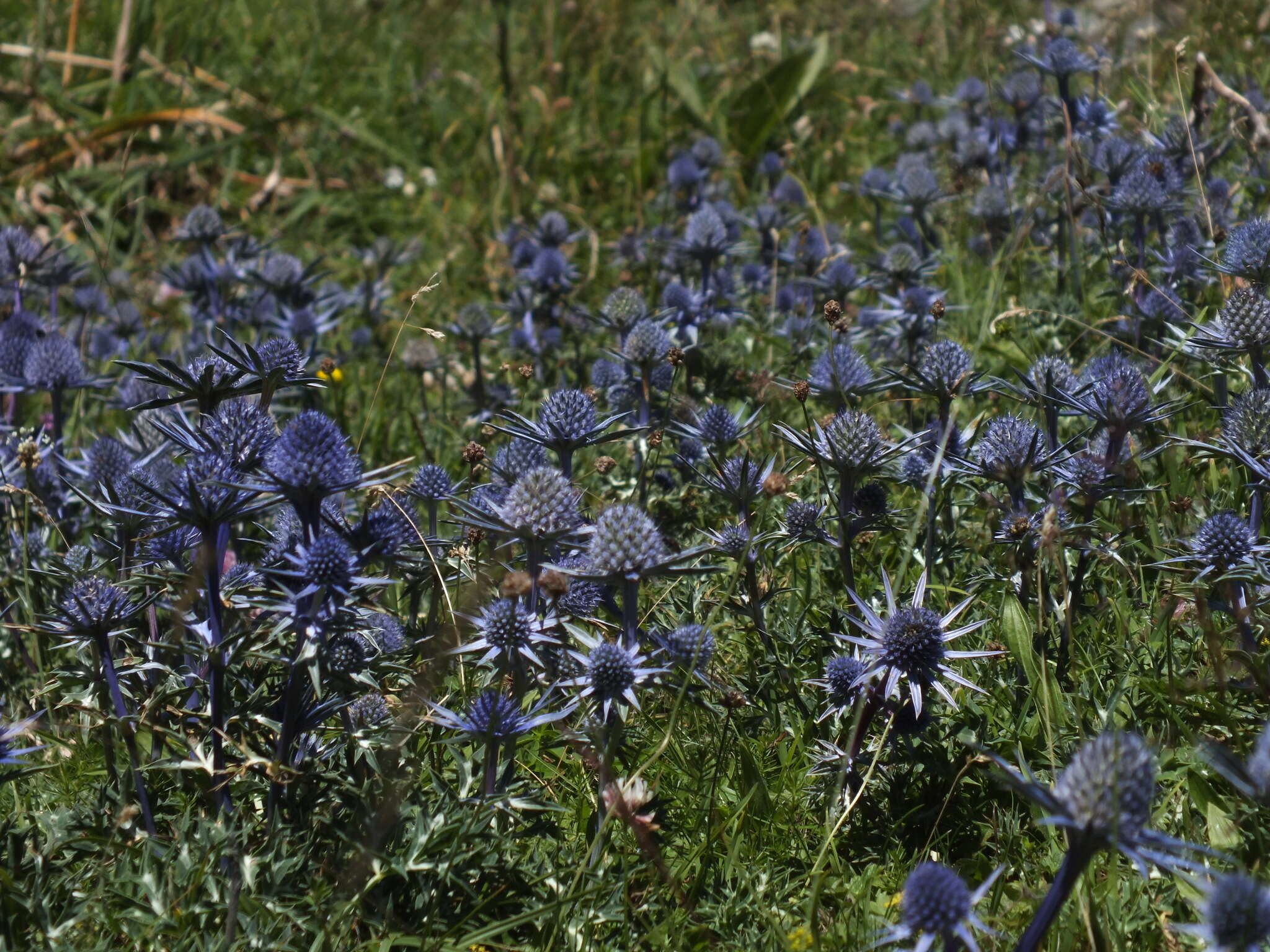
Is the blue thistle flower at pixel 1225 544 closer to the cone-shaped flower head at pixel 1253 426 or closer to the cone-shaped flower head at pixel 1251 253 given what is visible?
the cone-shaped flower head at pixel 1253 426

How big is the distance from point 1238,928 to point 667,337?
2.25 metres

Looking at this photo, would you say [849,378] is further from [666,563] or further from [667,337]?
[666,563]

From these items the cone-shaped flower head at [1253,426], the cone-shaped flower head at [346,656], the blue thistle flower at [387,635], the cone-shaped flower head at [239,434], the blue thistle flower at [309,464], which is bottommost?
the blue thistle flower at [387,635]

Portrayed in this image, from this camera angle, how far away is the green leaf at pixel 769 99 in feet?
19.3

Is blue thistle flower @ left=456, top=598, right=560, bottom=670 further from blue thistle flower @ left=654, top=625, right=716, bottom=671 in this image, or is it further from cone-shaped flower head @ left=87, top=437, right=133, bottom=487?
cone-shaped flower head @ left=87, top=437, right=133, bottom=487

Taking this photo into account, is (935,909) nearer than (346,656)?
Yes

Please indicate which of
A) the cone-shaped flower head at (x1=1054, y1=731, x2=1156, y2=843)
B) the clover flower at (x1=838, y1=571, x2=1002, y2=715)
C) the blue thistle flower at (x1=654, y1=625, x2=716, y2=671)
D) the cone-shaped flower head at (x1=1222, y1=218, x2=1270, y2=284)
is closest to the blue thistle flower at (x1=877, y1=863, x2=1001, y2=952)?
the cone-shaped flower head at (x1=1054, y1=731, x2=1156, y2=843)

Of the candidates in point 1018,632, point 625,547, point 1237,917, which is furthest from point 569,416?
point 1237,917

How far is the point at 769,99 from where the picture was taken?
584 cm

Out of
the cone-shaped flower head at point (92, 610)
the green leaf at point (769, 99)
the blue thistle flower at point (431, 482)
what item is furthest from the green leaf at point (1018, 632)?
the green leaf at point (769, 99)

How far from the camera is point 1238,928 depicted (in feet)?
4.41

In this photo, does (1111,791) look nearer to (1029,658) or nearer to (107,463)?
(1029,658)

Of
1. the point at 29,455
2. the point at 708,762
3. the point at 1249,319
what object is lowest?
the point at 708,762

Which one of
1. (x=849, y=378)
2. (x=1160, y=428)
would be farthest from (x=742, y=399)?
(x=1160, y=428)
